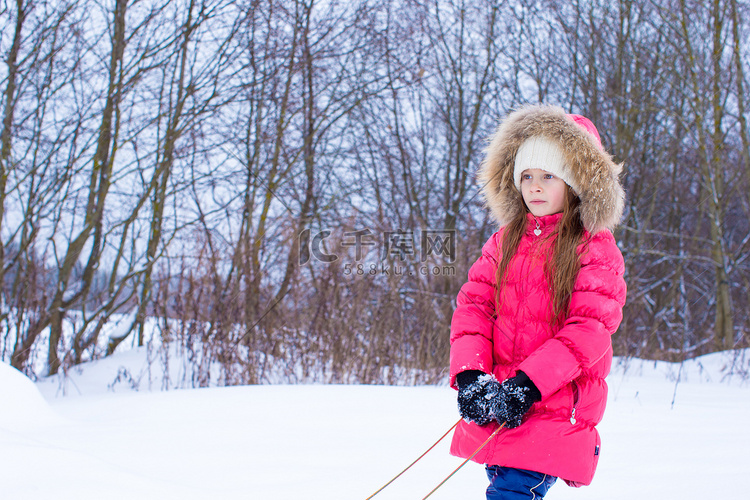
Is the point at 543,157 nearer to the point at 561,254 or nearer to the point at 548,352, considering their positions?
the point at 561,254

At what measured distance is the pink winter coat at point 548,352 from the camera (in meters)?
1.30

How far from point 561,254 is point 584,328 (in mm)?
208

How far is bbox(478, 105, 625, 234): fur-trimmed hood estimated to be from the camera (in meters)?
1.45

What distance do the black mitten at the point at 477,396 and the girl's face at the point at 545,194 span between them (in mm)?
492

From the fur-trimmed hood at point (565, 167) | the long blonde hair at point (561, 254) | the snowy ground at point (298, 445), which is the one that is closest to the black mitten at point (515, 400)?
the long blonde hair at point (561, 254)

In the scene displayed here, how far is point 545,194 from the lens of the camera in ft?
4.98

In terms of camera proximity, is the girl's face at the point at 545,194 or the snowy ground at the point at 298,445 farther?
the snowy ground at the point at 298,445

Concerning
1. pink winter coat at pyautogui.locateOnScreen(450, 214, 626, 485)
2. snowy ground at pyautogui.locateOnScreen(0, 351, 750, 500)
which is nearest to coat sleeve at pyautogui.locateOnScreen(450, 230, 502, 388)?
pink winter coat at pyautogui.locateOnScreen(450, 214, 626, 485)

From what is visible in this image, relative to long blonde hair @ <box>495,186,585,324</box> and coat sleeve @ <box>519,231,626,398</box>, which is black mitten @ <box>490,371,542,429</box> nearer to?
coat sleeve @ <box>519,231,626,398</box>

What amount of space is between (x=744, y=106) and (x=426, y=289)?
7.38m

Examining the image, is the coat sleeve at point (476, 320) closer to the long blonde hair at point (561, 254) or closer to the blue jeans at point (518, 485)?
the long blonde hair at point (561, 254)

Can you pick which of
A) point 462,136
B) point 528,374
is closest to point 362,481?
point 528,374

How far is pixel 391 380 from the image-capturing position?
4891 mm

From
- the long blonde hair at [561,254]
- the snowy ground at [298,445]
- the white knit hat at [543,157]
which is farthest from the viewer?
the snowy ground at [298,445]
